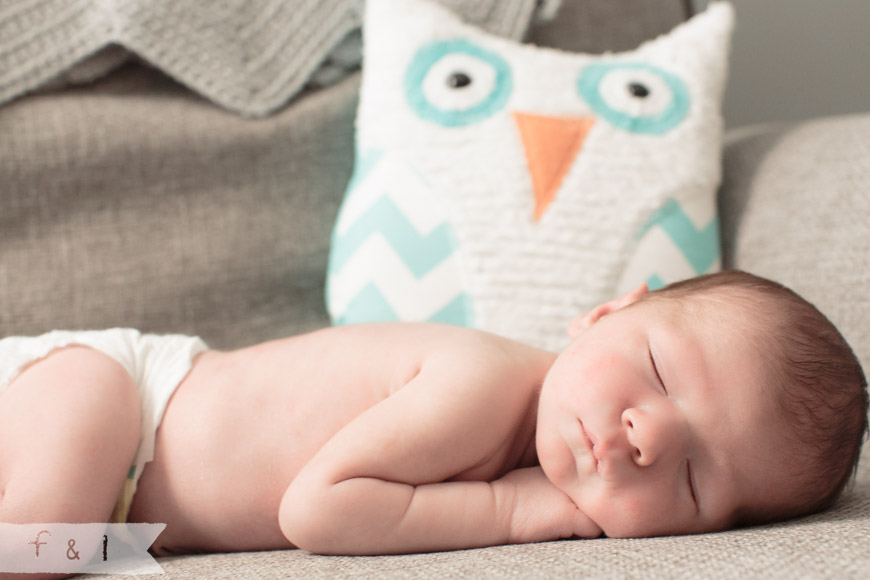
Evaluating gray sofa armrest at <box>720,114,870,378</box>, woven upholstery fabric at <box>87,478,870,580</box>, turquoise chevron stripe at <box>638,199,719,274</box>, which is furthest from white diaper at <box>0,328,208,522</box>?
gray sofa armrest at <box>720,114,870,378</box>

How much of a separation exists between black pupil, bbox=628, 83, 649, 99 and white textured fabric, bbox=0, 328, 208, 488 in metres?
0.72

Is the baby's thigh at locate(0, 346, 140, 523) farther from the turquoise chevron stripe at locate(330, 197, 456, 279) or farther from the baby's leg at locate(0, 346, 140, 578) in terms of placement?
the turquoise chevron stripe at locate(330, 197, 456, 279)

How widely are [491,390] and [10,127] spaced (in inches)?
31.5

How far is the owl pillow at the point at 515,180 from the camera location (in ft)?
3.62

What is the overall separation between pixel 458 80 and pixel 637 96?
27 centimetres

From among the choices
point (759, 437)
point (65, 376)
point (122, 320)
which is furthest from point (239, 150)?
point (759, 437)

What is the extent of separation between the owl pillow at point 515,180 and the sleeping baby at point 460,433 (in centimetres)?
22

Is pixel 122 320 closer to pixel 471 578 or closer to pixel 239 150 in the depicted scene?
pixel 239 150

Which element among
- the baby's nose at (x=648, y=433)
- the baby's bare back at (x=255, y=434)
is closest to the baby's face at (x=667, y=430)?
the baby's nose at (x=648, y=433)

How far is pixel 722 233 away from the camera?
1264mm

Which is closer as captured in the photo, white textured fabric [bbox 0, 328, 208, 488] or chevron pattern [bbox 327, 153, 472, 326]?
white textured fabric [bbox 0, 328, 208, 488]

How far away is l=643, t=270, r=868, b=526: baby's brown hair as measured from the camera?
0.74 metres

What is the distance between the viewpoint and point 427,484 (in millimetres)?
779

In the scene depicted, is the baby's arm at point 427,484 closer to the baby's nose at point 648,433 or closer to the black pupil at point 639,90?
the baby's nose at point 648,433
